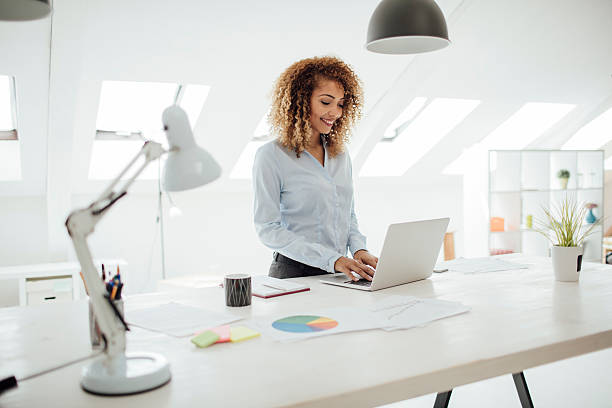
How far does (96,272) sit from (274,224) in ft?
3.95

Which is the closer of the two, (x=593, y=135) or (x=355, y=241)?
(x=355, y=241)

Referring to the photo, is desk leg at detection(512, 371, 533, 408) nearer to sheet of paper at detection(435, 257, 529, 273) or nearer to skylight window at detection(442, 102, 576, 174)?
sheet of paper at detection(435, 257, 529, 273)

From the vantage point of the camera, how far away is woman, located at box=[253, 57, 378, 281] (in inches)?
85.0

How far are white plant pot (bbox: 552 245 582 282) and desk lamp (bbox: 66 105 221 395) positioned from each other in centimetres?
140

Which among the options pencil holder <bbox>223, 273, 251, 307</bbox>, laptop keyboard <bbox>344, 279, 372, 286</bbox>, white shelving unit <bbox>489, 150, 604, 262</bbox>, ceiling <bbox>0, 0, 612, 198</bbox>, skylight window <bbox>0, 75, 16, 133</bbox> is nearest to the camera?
pencil holder <bbox>223, 273, 251, 307</bbox>

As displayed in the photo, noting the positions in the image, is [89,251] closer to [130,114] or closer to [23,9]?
[23,9]

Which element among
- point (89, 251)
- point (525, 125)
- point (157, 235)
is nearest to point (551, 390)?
point (89, 251)

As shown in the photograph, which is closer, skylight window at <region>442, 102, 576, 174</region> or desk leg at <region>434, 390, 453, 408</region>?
desk leg at <region>434, 390, 453, 408</region>

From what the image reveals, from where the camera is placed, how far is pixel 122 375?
37.8 inches

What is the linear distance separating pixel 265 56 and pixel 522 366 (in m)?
3.36

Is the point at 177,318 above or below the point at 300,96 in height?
below

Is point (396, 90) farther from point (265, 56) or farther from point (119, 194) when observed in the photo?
point (119, 194)

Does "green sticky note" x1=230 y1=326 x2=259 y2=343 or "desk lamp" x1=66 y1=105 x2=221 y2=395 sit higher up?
"desk lamp" x1=66 y1=105 x2=221 y2=395

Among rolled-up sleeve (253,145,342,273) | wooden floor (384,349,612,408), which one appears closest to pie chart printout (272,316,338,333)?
rolled-up sleeve (253,145,342,273)
